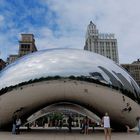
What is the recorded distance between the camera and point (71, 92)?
14.9 m

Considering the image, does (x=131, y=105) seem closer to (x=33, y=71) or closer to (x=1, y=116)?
(x=33, y=71)

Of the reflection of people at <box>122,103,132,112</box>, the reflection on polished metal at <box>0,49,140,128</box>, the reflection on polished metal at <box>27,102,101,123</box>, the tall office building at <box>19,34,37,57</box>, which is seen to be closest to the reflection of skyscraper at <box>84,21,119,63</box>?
the tall office building at <box>19,34,37,57</box>

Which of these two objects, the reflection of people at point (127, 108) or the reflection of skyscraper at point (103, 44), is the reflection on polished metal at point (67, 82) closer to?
the reflection of people at point (127, 108)

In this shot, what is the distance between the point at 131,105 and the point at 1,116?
7603mm

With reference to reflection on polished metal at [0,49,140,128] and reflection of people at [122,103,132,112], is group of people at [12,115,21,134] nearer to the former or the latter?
reflection on polished metal at [0,49,140,128]

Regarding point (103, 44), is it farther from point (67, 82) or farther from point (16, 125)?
point (67, 82)

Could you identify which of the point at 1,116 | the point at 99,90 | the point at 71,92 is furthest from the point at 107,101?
the point at 1,116

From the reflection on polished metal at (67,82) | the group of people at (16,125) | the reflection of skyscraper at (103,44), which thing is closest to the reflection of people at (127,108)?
the reflection on polished metal at (67,82)

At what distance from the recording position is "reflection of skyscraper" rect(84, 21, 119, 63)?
570 ft

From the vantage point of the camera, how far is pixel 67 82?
14.0 m

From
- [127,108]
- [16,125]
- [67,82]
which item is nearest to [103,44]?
[127,108]

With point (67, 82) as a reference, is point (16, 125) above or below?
below

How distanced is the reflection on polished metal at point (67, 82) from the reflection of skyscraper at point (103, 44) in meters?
157

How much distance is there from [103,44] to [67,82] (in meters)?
167
